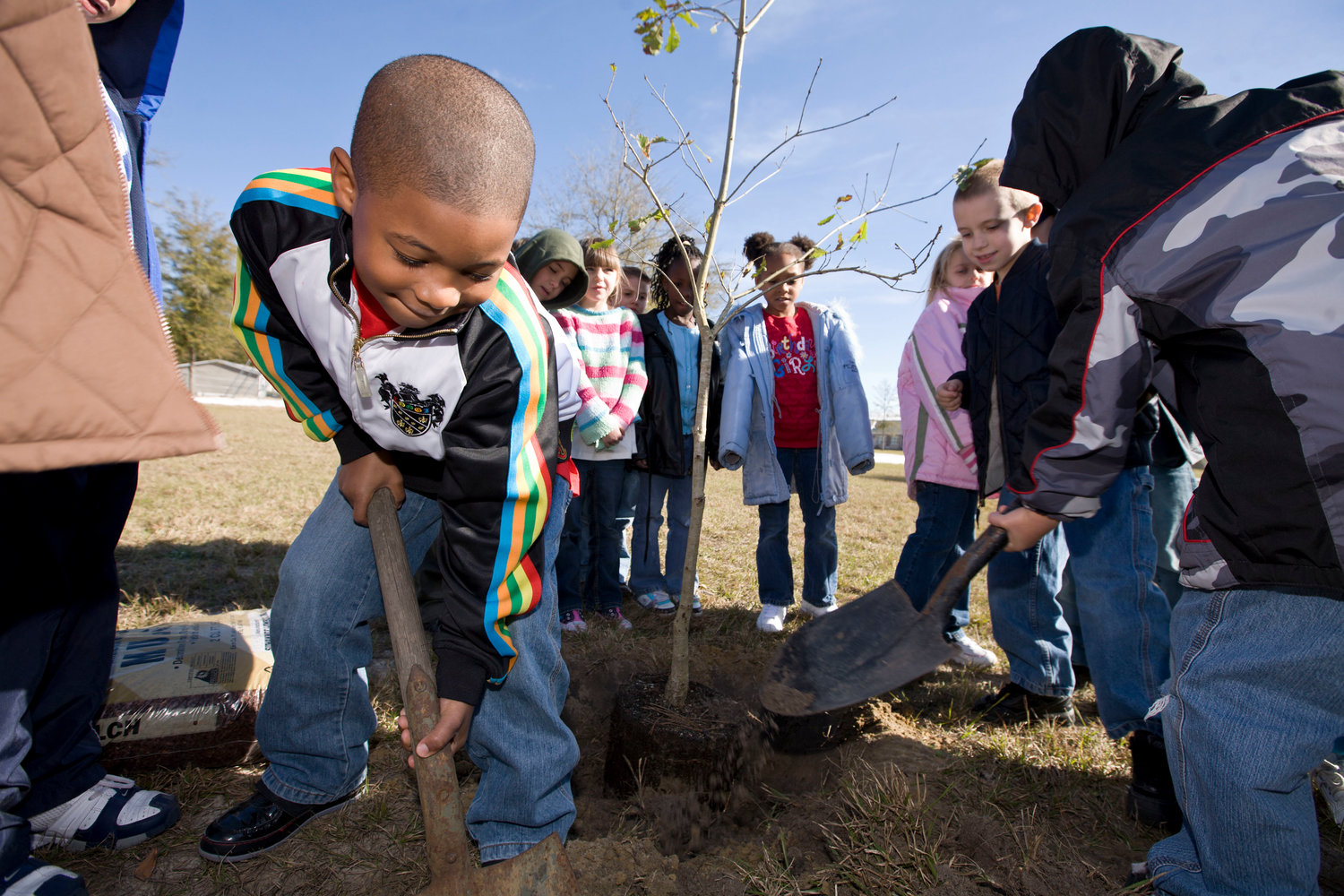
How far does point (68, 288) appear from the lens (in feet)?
2.94

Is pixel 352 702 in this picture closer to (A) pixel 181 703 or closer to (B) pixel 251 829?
(B) pixel 251 829

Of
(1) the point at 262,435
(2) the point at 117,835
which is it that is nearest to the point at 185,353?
(1) the point at 262,435

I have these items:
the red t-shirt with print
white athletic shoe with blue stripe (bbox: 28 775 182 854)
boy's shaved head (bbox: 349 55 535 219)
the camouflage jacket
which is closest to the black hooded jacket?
the red t-shirt with print

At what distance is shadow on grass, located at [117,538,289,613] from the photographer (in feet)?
11.6

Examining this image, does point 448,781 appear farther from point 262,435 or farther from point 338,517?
point 262,435

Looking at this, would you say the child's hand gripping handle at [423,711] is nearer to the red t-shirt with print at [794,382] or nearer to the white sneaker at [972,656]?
the white sneaker at [972,656]

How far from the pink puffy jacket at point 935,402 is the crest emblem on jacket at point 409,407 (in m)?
2.49

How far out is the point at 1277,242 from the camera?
132 cm

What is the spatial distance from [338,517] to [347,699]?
48 cm

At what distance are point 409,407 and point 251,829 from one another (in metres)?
1.17

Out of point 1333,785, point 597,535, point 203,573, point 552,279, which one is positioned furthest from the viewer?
point 597,535

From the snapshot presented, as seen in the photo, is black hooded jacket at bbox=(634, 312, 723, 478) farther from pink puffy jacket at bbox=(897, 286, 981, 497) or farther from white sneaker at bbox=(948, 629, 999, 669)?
white sneaker at bbox=(948, 629, 999, 669)

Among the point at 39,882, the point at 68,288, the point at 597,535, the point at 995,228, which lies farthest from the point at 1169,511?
the point at 39,882

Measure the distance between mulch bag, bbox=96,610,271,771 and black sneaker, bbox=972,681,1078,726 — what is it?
267 cm
